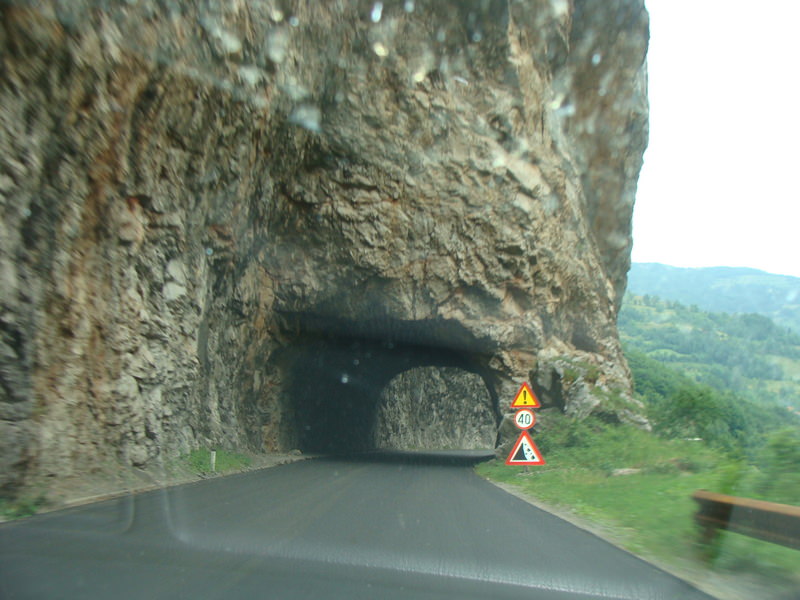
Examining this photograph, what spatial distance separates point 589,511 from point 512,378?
15.6 meters

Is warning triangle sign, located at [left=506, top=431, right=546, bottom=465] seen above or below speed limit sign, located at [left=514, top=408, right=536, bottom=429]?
below

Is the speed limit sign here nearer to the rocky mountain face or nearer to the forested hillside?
the forested hillside

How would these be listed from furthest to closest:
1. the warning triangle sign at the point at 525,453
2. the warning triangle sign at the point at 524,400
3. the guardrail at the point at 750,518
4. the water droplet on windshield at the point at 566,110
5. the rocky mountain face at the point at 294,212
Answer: the water droplet on windshield at the point at 566,110 < the warning triangle sign at the point at 525,453 < the warning triangle sign at the point at 524,400 < the rocky mountain face at the point at 294,212 < the guardrail at the point at 750,518

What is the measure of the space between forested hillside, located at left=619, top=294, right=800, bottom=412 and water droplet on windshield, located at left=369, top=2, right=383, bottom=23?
14.7 meters

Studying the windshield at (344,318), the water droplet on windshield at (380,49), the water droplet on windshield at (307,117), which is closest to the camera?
the windshield at (344,318)

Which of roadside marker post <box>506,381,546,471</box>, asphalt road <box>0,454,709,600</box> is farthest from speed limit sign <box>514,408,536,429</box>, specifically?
asphalt road <box>0,454,709,600</box>

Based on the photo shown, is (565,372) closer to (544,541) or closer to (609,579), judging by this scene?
(544,541)

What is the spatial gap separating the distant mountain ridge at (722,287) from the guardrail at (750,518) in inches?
880

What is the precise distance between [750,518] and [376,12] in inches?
777

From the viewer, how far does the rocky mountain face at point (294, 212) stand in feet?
36.8

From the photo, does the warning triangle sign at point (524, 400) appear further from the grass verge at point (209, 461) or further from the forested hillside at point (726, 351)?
the grass verge at point (209, 461)

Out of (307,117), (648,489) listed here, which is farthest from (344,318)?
(648,489)

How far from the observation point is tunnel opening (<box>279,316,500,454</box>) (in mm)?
26812

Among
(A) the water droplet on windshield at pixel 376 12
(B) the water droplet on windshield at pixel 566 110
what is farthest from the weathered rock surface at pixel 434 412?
(A) the water droplet on windshield at pixel 376 12
